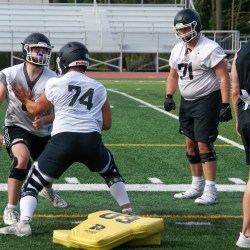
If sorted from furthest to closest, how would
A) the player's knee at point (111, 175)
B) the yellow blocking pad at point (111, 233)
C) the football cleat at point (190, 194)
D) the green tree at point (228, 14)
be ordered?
the green tree at point (228, 14) → the football cleat at point (190, 194) → the player's knee at point (111, 175) → the yellow blocking pad at point (111, 233)

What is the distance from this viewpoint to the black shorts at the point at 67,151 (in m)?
7.05

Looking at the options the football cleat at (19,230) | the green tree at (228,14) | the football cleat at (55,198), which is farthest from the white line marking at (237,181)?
the green tree at (228,14)

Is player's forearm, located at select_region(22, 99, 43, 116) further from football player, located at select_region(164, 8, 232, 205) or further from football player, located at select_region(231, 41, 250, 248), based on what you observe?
football player, located at select_region(164, 8, 232, 205)

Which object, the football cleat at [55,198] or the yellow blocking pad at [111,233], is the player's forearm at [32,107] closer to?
the yellow blocking pad at [111,233]

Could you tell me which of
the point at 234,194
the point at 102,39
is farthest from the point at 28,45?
the point at 102,39

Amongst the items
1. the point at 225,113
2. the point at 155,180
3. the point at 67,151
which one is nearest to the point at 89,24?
the point at 155,180

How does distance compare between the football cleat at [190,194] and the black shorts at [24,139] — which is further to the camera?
the football cleat at [190,194]

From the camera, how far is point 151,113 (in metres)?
18.2

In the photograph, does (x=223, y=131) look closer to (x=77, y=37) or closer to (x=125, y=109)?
(x=125, y=109)

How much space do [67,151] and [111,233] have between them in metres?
0.75

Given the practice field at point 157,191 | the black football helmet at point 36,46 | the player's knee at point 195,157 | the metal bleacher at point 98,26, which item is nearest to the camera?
the practice field at point 157,191

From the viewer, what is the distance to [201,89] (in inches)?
354

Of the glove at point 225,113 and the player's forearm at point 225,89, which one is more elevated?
the player's forearm at point 225,89

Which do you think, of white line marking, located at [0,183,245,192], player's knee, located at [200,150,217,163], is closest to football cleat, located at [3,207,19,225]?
white line marking, located at [0,183,245,192]
